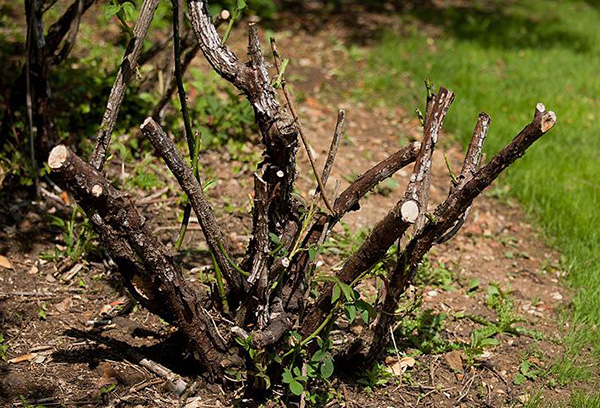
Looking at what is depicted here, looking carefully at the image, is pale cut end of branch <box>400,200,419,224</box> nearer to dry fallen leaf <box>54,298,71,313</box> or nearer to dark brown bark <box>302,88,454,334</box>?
dark brown bark <box>302,88,454,334</box>

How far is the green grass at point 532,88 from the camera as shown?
4.54 metres

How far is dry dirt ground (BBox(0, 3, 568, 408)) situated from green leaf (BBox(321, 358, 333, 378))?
12.7 inches

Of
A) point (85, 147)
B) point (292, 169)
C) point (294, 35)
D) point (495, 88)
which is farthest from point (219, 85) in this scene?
point (292, 169)

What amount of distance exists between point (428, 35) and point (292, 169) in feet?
17.6

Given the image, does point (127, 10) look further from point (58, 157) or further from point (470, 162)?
point (470, 162)

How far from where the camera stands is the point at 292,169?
8.91 feet

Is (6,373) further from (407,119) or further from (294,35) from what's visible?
(294,35)

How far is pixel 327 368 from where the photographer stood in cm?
281

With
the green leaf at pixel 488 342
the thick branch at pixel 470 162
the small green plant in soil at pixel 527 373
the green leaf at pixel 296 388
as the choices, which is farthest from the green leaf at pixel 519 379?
the green leaf at pixel 296 388

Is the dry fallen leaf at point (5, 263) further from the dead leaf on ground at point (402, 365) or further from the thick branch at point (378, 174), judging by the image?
the dead leaf on ground at point (402, 365)

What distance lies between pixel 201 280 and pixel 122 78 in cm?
112

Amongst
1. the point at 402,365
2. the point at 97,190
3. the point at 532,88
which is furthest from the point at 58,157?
the point at 532,88

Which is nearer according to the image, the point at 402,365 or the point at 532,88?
the point at 402,365

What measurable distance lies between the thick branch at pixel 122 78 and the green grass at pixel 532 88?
2.32 m
